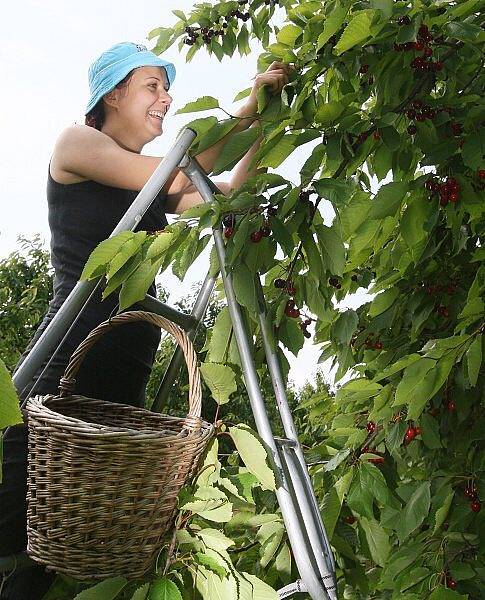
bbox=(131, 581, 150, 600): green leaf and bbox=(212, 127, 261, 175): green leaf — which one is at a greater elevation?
bbox=(212, 127, 261, 175): green leaf

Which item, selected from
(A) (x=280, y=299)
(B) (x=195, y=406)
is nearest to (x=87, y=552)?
(B) (x=195, y=406)

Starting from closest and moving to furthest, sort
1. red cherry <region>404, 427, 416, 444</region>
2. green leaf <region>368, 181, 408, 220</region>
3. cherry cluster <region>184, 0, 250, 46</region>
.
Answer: green leaf <region>368, 181, 408, 220</region>, red cherry <region>404, 427, 416, 444</region>, cherry cluster <region>184, 0, 250, 46</region>

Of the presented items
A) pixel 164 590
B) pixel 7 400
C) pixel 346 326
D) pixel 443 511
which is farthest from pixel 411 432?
pixel 7 400

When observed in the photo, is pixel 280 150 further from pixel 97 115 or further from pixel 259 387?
pixel 97 115

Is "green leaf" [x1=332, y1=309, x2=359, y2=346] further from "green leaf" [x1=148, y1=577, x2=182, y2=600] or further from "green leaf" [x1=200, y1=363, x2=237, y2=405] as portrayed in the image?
"green leaf" [x1=148, y1=577, x2=182, y2=600]

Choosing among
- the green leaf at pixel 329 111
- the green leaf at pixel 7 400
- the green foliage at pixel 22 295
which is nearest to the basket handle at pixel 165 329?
the green leaf at pixel 329 111

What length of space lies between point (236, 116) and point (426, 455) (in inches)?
37.3

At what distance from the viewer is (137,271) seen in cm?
133

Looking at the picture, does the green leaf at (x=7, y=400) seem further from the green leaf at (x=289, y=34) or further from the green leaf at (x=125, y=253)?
the green leaf at (x=289, y=34)

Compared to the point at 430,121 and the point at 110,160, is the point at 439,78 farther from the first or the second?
the point at 110,160

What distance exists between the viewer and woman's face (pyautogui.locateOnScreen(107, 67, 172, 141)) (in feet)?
5.90

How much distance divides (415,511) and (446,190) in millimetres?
618

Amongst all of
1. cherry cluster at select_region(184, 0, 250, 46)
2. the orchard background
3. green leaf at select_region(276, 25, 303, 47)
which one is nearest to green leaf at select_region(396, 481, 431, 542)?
the orchard background

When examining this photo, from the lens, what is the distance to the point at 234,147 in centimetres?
139
